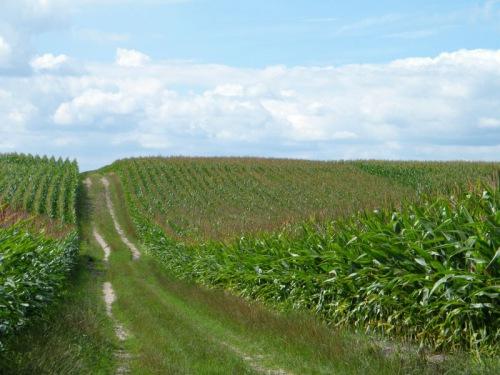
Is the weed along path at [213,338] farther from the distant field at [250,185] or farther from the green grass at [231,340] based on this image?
the distant field at [250,185]

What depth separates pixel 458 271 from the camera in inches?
444

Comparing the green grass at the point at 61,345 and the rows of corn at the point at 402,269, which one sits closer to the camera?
the green grass at the point at 61,345

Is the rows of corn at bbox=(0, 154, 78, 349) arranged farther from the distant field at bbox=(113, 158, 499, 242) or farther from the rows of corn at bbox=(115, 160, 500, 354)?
the rows of corn at bbox=(115, 160, 500, 354)

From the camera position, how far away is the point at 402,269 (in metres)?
13.0

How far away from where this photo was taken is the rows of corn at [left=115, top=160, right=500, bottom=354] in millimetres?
11195

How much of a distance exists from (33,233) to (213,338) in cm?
1283

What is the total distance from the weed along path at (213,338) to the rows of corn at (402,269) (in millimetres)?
1064

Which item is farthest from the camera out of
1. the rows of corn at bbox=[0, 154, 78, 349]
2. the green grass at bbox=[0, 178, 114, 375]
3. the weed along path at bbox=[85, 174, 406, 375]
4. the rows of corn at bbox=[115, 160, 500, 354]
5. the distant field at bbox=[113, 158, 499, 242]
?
the distant field at bbox=[113, 158, 499, 242]

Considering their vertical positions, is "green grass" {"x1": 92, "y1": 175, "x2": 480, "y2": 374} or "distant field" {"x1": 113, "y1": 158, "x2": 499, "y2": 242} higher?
"distant field" {"x1": 113, "y1": 158, "x2": 499, "y2": 242}

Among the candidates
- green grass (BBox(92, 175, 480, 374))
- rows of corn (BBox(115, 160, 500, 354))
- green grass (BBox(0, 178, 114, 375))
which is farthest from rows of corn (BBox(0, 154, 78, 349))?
rows of corn (BBox(115, 160, 500, 354))

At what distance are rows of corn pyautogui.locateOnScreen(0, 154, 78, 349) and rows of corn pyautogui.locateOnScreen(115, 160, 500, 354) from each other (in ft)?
21.4

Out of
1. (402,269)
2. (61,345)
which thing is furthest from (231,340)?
(61,345)

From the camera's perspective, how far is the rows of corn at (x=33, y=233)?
1337 centimetres

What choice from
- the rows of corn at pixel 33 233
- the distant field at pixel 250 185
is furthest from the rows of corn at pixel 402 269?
the distant field at pixel 250 185
